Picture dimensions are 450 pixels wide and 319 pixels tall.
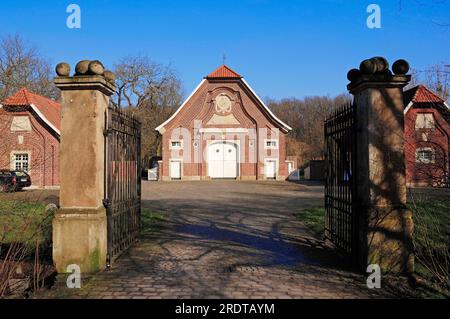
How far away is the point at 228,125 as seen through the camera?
1329 inches

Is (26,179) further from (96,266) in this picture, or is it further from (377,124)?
(377,124)

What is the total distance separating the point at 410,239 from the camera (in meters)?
5.64

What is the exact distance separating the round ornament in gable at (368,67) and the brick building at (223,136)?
91.2 feet

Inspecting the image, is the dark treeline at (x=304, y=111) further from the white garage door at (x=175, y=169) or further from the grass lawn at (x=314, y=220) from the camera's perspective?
the grass lawn at (x=314, y=220)

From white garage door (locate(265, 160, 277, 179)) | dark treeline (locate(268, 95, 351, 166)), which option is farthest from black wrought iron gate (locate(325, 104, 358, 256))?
dark treeline (locate(268, 95, 351, 166))

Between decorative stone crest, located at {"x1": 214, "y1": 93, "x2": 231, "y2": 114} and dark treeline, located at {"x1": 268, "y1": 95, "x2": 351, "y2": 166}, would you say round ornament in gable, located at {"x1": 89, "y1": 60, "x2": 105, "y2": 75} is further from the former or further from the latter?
dark treeline, located at {"x1": 268, "y1": 95, "x2": 351, "y2": 166}

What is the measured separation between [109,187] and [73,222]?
74 cm

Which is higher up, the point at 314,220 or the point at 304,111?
the point at 304,111

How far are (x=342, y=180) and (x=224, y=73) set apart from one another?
28.9 m

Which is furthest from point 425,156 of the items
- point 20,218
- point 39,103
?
point 39,103

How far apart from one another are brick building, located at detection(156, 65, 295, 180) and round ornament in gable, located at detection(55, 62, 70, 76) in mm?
27404

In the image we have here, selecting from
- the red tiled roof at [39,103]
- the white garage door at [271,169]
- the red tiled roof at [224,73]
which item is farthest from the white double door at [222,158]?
the red tiled roof at [39,103]

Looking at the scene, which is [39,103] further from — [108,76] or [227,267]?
[227,267]

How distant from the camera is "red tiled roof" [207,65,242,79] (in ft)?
111
